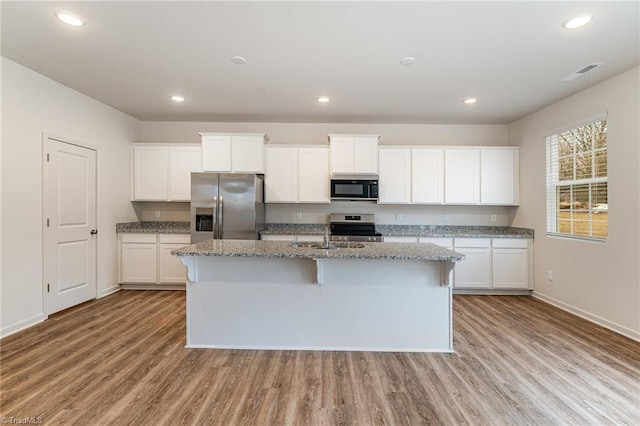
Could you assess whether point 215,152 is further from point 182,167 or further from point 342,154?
point 342,154

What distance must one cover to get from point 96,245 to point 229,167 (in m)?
2.11

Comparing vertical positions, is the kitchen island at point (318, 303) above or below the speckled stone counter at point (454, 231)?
below

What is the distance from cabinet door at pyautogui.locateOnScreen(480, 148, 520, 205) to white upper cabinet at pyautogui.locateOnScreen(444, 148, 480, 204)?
11 cm

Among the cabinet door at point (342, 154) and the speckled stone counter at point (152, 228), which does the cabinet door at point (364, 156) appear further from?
the speckled stone counter at point (152, 228)

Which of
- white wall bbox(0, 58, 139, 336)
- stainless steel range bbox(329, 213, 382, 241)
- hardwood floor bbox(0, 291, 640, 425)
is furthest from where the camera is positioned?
stainless steel range bbox(329, 213, 382, 241)

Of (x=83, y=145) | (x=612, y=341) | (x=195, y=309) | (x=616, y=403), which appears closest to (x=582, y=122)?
(x=612, y=341)

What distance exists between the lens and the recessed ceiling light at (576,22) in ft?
7.06

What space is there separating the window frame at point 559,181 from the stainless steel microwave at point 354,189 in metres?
2.37

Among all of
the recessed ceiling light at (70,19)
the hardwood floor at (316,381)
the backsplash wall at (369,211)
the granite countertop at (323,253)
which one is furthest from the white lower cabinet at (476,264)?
the recessed ceiling light at (70,19)

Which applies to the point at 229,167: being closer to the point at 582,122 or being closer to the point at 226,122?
the point at 226,122

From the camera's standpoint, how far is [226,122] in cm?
493

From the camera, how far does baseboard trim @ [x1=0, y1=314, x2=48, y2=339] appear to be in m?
2.84

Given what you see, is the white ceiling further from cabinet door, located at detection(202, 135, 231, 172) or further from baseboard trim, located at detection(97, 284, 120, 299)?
baseboard trim, located at detection(97, 284, 120, 299)

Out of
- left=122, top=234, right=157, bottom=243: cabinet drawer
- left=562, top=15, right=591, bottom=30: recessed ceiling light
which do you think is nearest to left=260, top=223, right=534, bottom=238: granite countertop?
left=122, top=234, right=157, bottom=243: cabinet drawer
